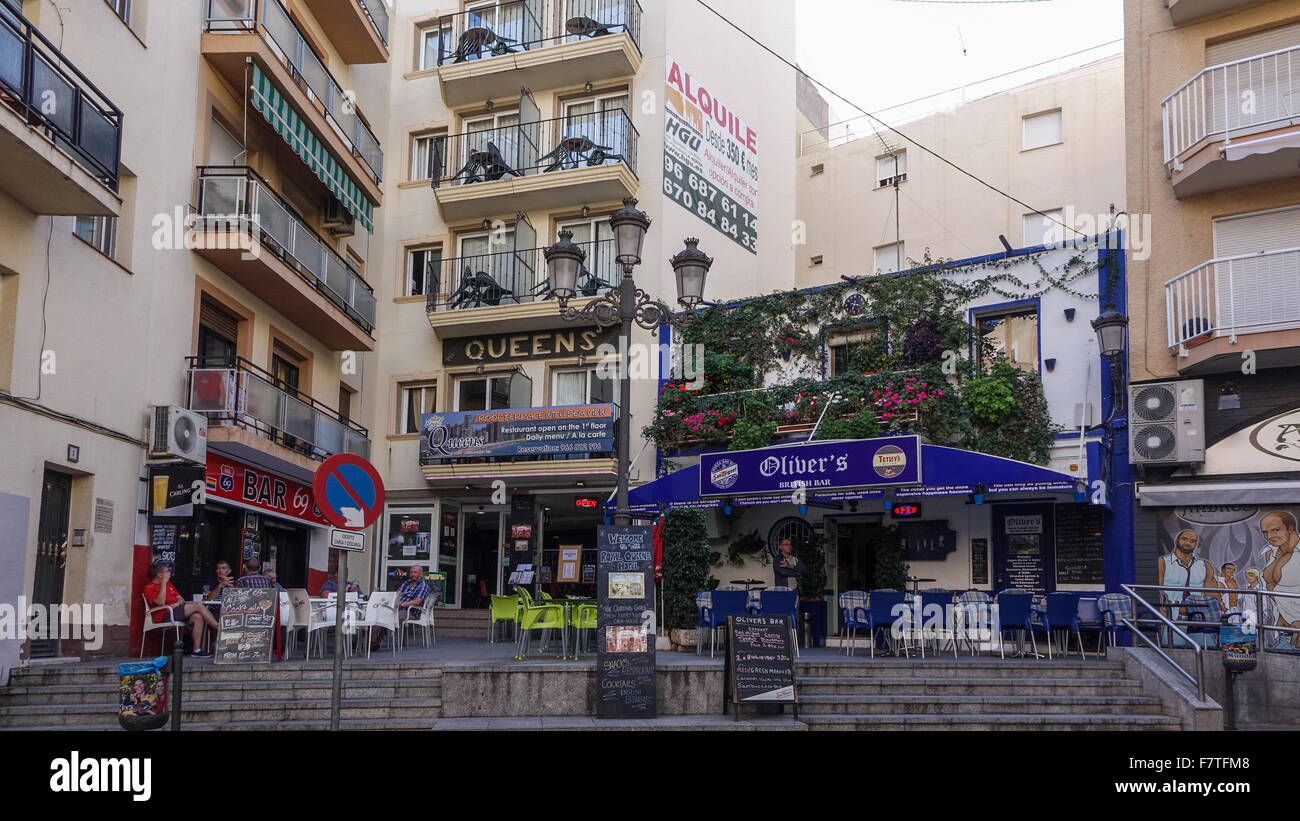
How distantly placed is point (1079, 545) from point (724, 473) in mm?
5817

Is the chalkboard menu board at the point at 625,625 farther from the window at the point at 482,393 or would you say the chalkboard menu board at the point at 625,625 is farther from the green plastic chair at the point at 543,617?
the window at the point at 482,393

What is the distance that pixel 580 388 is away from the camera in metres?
22.9

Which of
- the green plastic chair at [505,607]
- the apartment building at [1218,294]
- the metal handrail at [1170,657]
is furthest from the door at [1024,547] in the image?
the green plastic chair at [505,607]

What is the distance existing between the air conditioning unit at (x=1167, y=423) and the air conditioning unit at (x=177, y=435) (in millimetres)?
14069

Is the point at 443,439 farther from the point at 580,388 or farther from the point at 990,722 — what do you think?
the point at 990,722

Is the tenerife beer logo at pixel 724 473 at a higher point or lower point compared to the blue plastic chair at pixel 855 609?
higher

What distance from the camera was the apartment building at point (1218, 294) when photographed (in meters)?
15.9

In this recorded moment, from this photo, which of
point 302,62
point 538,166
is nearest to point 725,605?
point 538,166

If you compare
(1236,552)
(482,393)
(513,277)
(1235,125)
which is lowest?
(1236,552)

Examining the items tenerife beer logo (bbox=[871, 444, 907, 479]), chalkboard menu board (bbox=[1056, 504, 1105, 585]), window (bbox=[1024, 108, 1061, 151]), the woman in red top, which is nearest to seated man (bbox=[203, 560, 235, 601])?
the woman in red top

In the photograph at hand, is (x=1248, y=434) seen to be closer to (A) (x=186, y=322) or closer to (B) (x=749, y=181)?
(B) (x=749, y=181)

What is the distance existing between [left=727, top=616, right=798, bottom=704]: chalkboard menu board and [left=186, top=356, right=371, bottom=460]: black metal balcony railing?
9.29 metres
